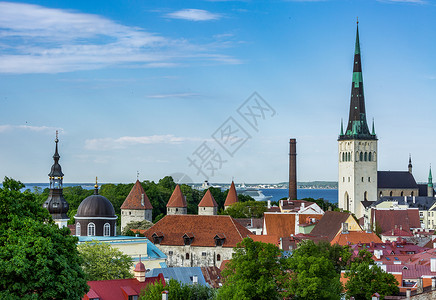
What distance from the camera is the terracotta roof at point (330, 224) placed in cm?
7462

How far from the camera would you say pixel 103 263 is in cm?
4856

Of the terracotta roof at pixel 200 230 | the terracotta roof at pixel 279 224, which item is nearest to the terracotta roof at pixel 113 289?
the terracotta roof at pixel 200 230

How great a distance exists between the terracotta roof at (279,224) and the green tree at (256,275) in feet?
A: 150

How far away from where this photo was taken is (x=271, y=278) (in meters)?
37.7

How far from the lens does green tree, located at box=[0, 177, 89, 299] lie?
2470 cm

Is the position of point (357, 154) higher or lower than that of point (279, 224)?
higher

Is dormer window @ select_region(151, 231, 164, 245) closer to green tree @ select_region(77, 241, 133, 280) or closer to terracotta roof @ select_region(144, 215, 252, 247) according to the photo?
terracotta roof @ select_region(144, 215, 252, 247)

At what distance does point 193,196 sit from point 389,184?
32.8m

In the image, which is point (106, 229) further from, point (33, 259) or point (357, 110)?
point (357, 110)

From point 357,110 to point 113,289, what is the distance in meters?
96.5

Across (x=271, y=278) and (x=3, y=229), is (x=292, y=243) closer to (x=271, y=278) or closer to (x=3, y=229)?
(x=271, y=278)

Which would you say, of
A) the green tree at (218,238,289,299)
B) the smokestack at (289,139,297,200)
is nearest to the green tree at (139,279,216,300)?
the green tree at (218,238,289,299)

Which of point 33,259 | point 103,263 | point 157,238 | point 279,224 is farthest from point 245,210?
point 33,259

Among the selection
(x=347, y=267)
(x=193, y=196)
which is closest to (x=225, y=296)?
(x=347, y=267)
